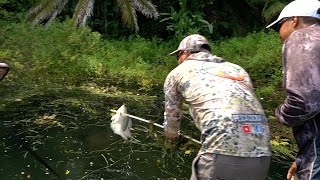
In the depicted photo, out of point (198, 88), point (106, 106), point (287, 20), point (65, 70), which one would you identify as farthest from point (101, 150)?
point (65, 70)

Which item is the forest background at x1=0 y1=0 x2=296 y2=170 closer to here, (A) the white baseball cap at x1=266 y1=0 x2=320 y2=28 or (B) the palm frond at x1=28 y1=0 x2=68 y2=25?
(B) the palm frond at x1=28 y1=0 x2=68 y2=25

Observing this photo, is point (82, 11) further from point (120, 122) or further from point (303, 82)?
point (303, 82)

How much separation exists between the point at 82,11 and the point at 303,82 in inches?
369

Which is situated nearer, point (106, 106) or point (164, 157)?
point (164, 157)

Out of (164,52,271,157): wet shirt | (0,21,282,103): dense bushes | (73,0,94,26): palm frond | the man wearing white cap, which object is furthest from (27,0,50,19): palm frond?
the man wearing white cap

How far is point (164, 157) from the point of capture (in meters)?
4.75

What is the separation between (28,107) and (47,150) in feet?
5.66

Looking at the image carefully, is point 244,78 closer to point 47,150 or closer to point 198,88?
point 198,88

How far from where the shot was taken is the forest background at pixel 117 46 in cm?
796

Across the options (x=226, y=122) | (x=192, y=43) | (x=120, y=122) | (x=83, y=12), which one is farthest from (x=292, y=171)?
(x=83, y=12)

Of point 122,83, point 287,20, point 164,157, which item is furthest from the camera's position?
point 122,83

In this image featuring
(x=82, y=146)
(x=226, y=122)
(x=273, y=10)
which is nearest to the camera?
(x=226, y=122)

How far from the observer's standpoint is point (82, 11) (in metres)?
10.7

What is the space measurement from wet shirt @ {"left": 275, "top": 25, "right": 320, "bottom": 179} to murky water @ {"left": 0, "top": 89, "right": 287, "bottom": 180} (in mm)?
1558
